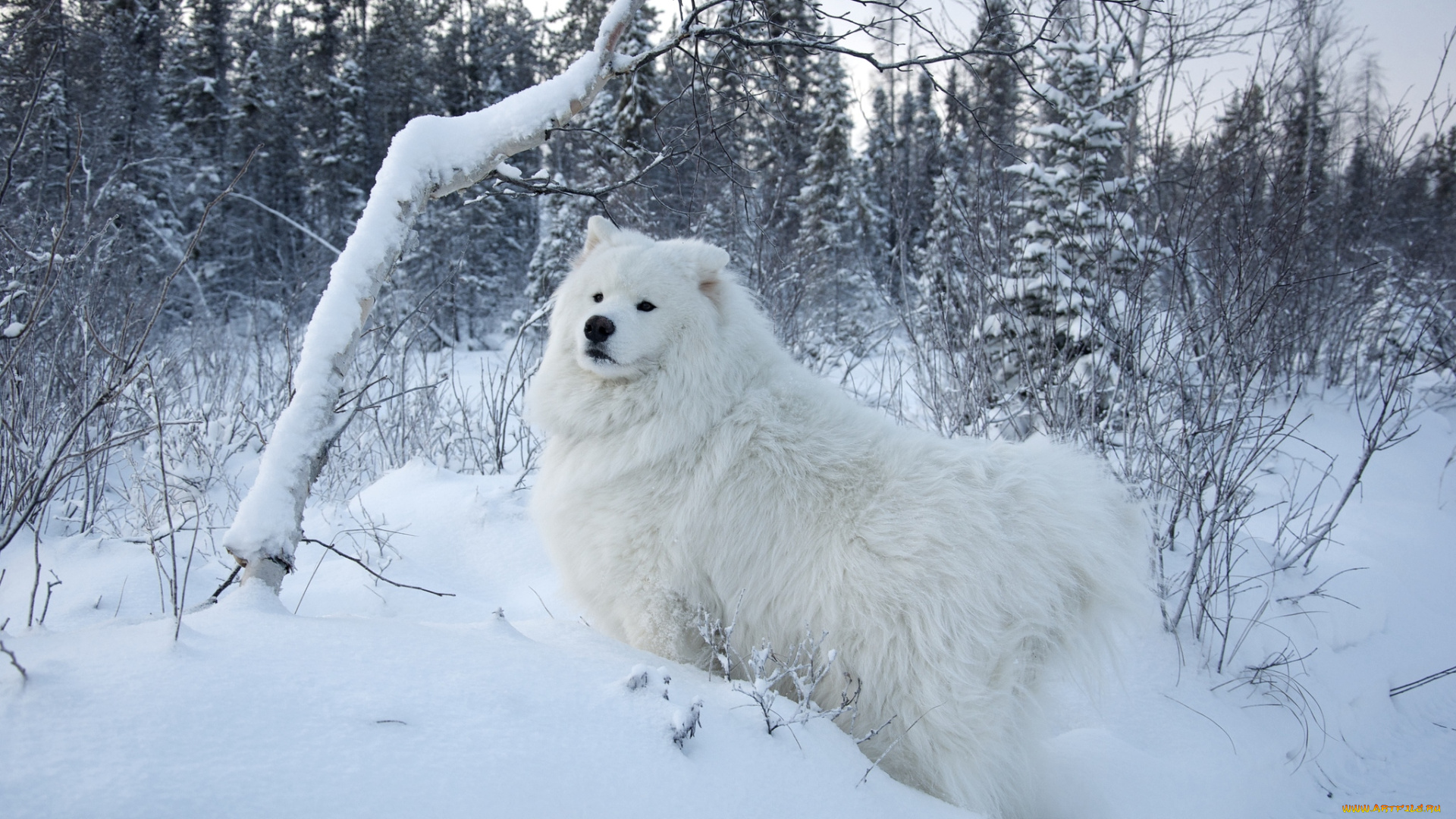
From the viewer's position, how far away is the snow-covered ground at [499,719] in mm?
1224

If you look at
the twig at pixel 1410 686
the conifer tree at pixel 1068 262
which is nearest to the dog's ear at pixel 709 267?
A: the conifer tree at pixel 1068 262

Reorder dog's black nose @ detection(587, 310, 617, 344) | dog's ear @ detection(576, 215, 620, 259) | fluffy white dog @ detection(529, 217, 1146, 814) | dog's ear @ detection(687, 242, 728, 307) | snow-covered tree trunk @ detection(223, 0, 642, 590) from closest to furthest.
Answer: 1. snow-covered tree trunk @ detection(223, 0, 642, 590)
2. fluffy white dog @ detection(529, 217, 1146, 814)
3. dog's black nose @ detection(587, 310, 617, 344)
4. dog's ear @ detection(687, 242, 728, 307)
5. dog's ear @ detection(576, 215, 620, 259)

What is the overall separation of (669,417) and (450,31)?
108 ft

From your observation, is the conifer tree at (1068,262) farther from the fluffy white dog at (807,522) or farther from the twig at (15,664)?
the twig at (15,664)

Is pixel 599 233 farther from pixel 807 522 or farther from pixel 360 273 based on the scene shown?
pixel 807 522

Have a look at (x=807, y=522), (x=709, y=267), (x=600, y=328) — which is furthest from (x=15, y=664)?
(x=709, y=267)

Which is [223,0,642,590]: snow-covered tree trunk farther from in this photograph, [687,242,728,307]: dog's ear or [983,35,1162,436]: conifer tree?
[983,35,1162,436]: conifer tree

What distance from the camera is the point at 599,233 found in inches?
116

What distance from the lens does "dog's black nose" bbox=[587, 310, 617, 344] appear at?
99.1 inches

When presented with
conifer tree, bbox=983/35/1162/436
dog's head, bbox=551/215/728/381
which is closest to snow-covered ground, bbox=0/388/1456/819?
Answer: dog's head, bbox=551/215/728/381

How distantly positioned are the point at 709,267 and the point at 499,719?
1.80m

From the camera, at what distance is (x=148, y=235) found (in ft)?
62.0

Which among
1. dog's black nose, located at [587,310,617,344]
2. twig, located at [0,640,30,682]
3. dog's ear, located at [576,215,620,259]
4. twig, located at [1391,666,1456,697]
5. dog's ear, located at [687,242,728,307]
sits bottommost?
twig, located at [1391,666,1456,697]

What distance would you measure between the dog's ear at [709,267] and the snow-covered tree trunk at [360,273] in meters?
0.69
